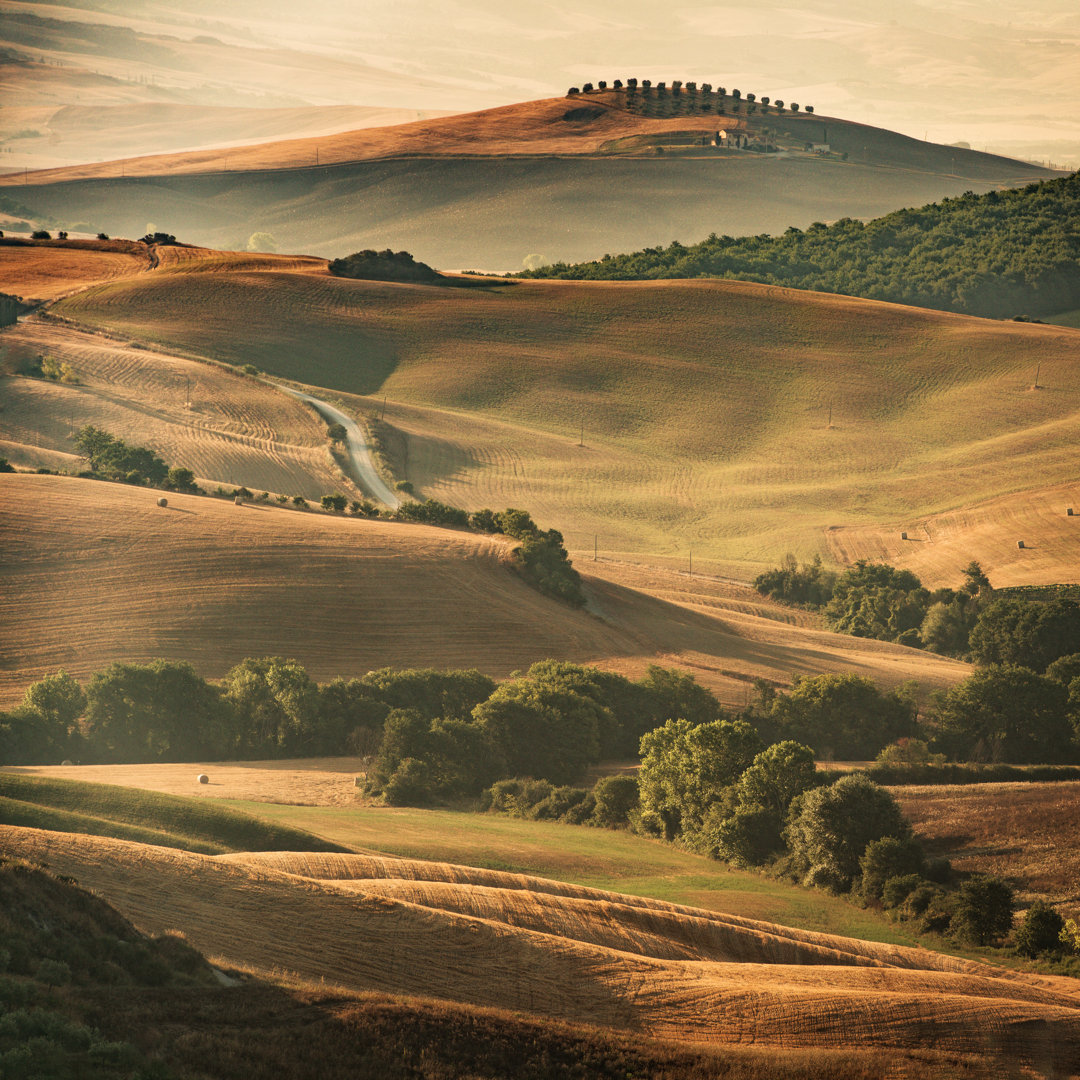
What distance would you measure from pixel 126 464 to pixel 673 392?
62.2m

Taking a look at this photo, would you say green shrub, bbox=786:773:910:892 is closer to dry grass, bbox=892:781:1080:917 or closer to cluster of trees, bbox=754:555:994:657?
dry grass, bbox=892:781:1080:917

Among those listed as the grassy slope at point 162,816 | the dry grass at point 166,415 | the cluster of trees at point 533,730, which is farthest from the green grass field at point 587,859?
the dry grass at point 166,415

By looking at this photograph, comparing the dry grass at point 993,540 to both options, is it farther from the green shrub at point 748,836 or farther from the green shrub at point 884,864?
the green shrub at point 884,864

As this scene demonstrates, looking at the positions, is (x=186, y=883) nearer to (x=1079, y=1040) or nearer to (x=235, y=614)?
(x=1079, y=1040)

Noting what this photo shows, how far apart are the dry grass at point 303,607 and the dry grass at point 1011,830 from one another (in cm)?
1485

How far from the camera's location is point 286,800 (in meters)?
40.0

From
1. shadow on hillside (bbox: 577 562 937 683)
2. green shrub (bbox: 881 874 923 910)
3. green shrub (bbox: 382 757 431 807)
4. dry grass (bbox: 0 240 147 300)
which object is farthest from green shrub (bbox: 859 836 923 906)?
dry grass (bbox: 0 240 147 300)

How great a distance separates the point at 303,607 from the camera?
59.7 metres

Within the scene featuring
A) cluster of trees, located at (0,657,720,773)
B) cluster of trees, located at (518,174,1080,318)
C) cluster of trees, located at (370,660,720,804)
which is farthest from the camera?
cluster of trees, located at (518,174,1080,318)

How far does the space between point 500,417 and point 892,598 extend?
51.9 metres

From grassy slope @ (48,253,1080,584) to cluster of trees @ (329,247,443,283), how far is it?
499 cm

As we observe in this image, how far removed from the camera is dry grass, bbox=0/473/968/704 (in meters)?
55.2

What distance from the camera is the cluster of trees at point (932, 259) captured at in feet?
522

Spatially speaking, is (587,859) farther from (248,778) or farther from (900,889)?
(248,778)
